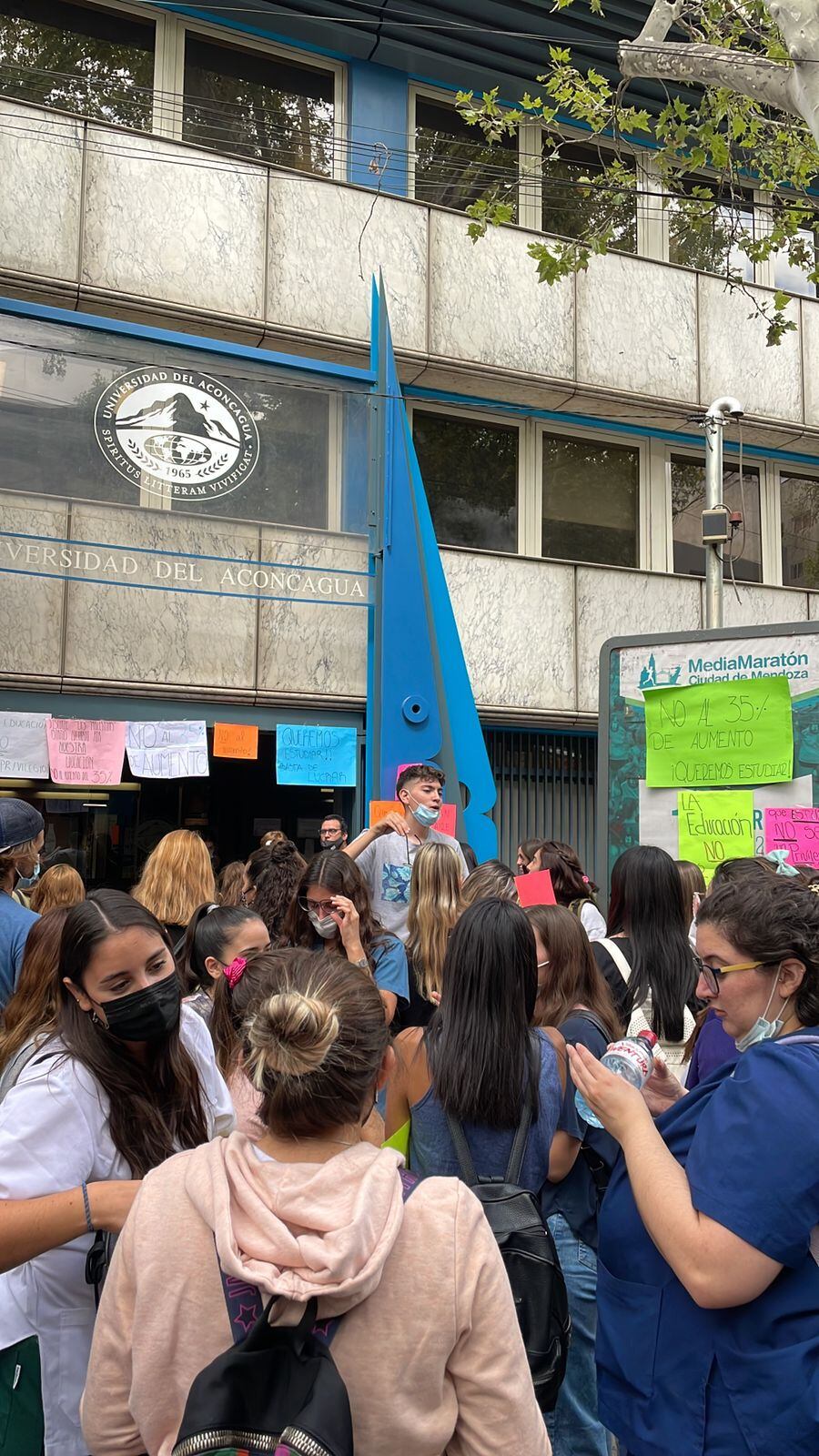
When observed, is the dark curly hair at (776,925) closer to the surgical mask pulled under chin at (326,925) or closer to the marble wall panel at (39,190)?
the surgical mask pulled under chin at (326,925)

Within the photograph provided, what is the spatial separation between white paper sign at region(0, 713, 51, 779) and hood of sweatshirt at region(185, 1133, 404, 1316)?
8.21 meters

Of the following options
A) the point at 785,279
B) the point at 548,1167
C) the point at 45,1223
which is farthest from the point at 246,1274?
the point at 785,279

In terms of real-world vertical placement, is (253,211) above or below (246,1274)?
above

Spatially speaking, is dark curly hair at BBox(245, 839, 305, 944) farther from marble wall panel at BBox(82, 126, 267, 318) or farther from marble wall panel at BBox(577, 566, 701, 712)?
marble wall panel at BBox(577, 566, 701, 712)

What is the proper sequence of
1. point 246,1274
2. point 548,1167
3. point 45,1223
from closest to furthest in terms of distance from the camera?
point 246,1274
point 45,1223
point 548,1167

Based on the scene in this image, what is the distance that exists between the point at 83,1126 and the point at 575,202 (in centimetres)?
1247

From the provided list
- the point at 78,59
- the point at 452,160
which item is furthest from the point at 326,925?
the point at 452,160

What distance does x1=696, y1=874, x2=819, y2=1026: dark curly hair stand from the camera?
2445mm

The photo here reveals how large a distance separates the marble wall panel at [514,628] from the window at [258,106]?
161 inches

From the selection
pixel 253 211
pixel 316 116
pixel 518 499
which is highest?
pixel 316 116

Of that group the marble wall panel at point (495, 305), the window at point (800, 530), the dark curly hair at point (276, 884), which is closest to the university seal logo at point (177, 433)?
the marble wall panel at point (495, 305)

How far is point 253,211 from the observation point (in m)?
11.2

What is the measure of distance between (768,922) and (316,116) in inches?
456

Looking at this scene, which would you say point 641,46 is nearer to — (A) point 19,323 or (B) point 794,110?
(B) point 794,110
